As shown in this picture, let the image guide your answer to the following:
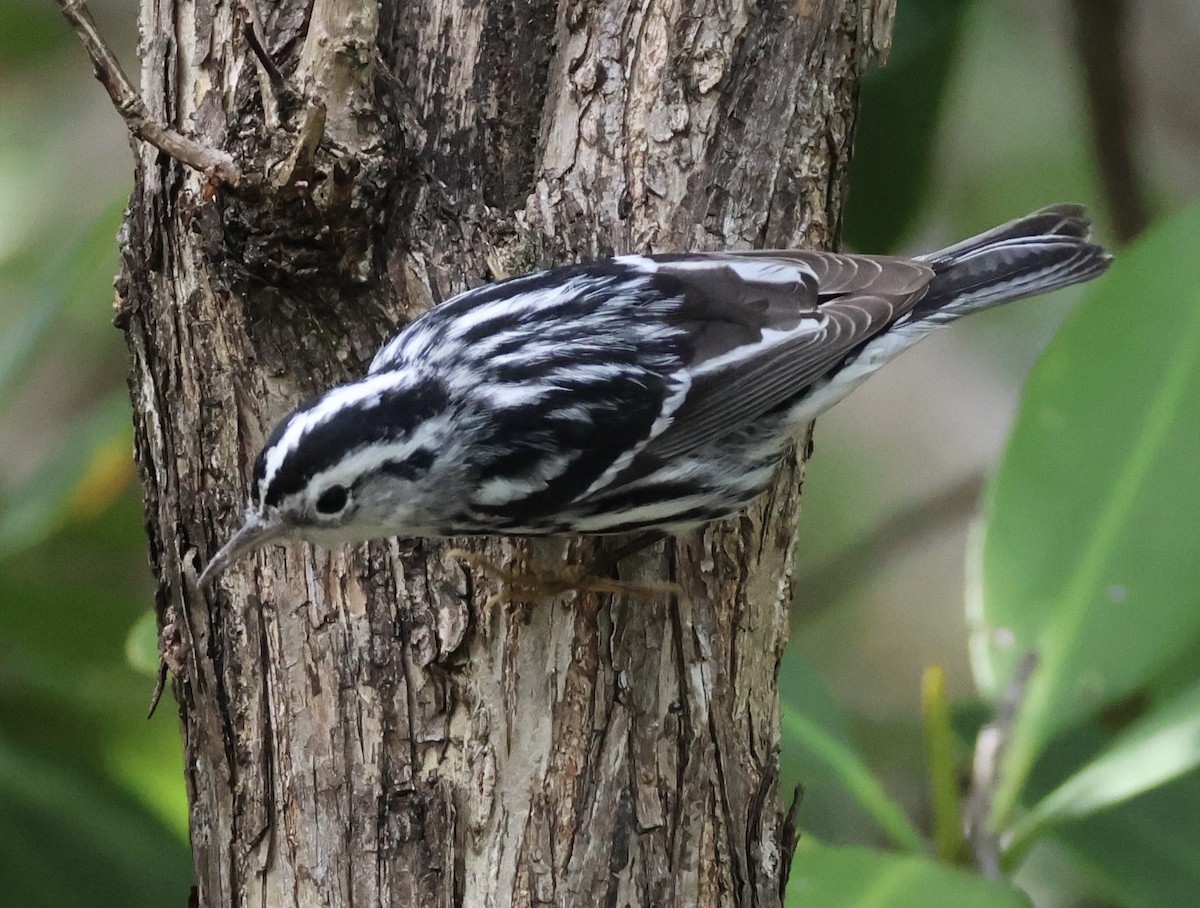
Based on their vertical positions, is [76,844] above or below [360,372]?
below

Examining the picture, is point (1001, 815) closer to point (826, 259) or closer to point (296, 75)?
point (826, 259)

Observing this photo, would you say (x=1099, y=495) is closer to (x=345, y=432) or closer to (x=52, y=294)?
(x=345, y=432)

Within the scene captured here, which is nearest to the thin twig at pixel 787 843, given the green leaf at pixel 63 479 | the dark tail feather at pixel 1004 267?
the dark tail feather at pixel 1004 267

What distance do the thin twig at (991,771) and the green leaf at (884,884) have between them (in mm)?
322

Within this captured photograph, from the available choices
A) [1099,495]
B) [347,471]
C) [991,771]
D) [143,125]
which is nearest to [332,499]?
[347,471]

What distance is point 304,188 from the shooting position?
A: 1.79 m

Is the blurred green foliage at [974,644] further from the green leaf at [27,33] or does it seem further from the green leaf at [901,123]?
the green leaf at [27,33]

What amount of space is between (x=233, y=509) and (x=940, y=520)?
2525 millimetres

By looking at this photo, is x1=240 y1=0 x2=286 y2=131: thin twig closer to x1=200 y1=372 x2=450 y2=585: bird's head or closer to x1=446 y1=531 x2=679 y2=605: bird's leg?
x1=200 y1=372 x2=450 y2=585: bird's head

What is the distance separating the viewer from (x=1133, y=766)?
2312 mm

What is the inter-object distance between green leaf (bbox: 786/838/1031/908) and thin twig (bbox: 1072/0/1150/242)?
6.77 feet

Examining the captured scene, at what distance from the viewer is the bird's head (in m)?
1.83

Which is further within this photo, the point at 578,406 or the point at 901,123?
the point at 901,123

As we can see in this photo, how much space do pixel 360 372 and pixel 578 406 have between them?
331 mm
